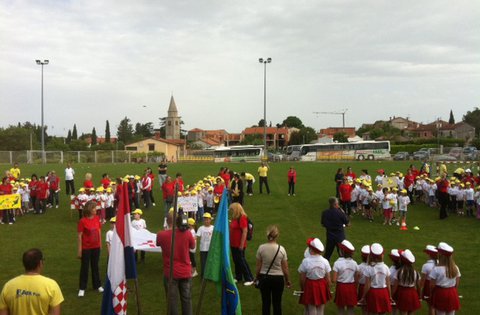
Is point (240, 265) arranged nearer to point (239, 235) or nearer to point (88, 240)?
point (239, 235)

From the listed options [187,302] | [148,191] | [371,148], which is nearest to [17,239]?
[148,191]

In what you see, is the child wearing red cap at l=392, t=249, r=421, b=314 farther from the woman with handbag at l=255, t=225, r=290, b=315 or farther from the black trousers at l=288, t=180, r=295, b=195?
the black trousers at l=288, t=180, r=295, b=195

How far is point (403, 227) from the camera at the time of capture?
1533 centimetres

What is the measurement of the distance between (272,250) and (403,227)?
10243mm

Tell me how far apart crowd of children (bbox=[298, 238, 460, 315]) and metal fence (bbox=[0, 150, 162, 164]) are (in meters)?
55.7

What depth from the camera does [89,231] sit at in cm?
854

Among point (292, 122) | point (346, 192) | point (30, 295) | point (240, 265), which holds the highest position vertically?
point (292, 122)

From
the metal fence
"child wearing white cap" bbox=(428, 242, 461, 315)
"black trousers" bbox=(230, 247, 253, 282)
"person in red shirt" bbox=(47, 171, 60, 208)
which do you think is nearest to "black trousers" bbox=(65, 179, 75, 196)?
"person in red shirt" bbox=(47, 171, 60, 208)

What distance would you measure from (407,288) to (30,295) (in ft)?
17.3

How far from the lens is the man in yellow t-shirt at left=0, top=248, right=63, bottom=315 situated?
4.32 metres

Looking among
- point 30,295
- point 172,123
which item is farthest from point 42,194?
point 172,123

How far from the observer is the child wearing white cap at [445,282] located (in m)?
6.45

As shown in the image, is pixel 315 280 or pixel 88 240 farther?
pixel 88 240

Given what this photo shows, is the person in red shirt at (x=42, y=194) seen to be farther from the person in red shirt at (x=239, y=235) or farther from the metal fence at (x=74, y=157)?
the metal fence at (x=74, y=157)
